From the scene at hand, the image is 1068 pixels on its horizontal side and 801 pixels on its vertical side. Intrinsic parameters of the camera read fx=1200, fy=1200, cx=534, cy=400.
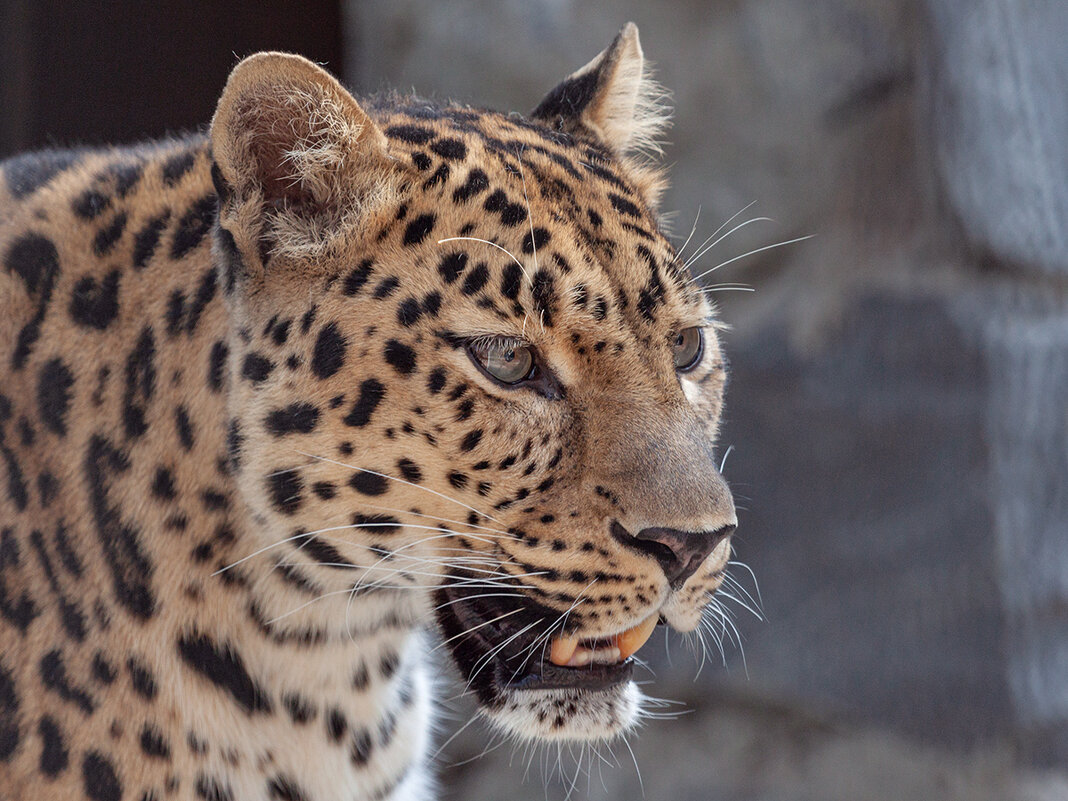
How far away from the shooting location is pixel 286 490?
89.7 inches

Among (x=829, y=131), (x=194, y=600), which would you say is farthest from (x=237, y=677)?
(x=829, y=131)

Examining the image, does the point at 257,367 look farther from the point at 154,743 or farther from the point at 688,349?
the point at 688,349

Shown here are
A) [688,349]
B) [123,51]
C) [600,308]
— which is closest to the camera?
[600,308]

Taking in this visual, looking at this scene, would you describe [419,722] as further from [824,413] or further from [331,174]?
[824,413]

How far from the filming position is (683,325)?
252 cm

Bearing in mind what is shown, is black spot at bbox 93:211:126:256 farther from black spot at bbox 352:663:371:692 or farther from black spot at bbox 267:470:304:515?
black spot at bbox 352:663:371:692

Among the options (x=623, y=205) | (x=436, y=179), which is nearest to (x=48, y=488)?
(x=436, y=179)

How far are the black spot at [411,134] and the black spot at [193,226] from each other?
410 mm

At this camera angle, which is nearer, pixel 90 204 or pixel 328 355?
pixel 328 355

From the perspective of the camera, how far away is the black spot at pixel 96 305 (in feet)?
8.12

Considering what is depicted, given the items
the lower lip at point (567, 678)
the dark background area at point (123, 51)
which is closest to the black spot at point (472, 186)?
the lower lip at point (567, 678)

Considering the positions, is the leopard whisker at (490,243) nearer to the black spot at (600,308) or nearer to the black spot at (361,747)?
the black spot at (600,308)

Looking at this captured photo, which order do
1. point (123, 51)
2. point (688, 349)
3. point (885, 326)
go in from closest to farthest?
point (688, 349) < point (885, 326) < point (123, 51)

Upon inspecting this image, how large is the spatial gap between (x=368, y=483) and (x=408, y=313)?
331 mm
